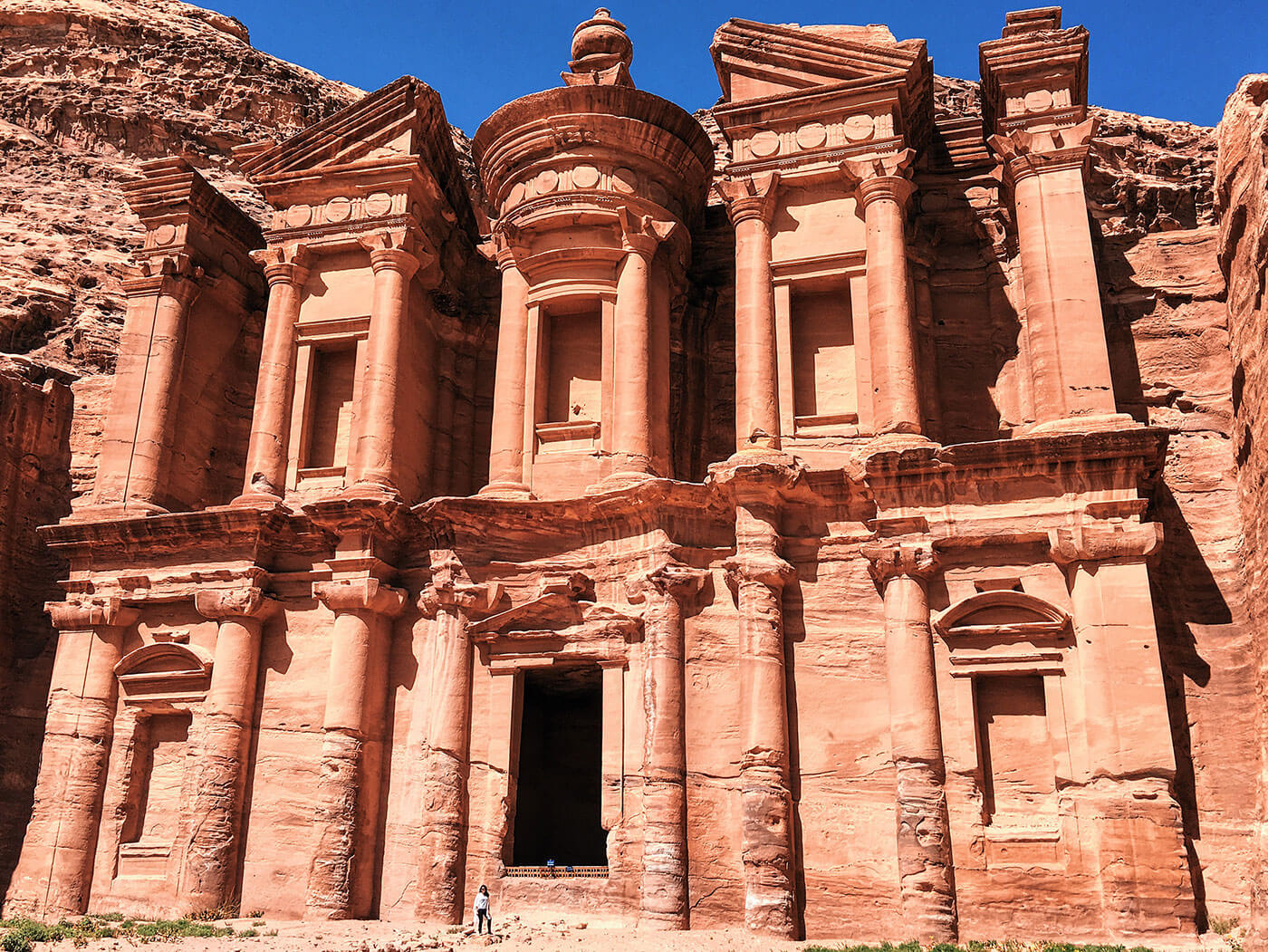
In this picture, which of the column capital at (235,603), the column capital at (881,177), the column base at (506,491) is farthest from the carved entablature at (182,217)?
the column capital at (881,177)

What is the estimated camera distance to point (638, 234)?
61.4ft

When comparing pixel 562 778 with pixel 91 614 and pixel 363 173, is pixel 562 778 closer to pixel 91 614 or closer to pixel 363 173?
pixel 91 614

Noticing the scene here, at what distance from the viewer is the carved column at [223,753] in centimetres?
1677

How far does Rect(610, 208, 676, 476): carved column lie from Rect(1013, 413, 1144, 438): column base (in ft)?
18.3

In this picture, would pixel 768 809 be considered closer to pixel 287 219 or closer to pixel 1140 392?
pixel 1140 392

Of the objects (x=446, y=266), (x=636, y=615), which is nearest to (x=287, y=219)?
(x=446, y=266)

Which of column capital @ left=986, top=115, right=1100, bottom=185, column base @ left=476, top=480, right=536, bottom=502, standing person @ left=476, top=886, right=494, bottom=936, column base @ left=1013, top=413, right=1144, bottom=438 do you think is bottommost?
standing person @ left=476, top=886, right=494, bottom=936

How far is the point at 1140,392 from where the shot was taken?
19328 millimetres

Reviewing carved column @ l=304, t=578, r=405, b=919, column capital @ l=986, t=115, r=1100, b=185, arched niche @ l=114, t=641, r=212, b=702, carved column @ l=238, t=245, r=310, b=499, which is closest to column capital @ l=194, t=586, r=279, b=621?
arched niche @ l=114, t=641, r=212, b=702

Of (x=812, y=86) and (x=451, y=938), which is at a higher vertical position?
(x=812, y=86)

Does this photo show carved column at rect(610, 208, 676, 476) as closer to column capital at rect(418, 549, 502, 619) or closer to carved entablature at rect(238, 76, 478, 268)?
column capital at rect(418, 549, 502, 619)

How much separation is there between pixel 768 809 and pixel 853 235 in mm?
8507

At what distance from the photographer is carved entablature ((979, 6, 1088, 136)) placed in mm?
17516

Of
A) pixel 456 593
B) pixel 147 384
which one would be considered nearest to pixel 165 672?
pixel 456 593
